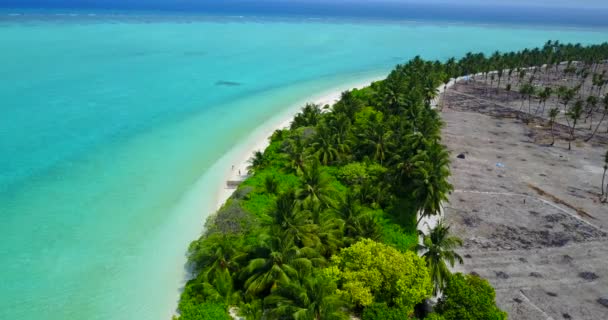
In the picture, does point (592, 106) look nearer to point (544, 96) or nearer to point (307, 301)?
point (544, 96)

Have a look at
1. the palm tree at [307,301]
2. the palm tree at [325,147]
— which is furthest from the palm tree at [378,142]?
the palm tree at [307,301]

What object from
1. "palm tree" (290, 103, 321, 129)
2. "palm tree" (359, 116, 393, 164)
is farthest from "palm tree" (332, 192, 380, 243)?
"palm tree" (290, 103, 321, 129)

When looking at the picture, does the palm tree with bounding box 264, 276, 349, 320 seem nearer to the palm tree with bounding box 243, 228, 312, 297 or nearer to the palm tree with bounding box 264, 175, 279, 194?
the palm tree with bounding box 243, 228, 312, 297

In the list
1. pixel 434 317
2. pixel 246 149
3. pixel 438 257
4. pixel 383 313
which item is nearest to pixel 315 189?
pixel 438 257

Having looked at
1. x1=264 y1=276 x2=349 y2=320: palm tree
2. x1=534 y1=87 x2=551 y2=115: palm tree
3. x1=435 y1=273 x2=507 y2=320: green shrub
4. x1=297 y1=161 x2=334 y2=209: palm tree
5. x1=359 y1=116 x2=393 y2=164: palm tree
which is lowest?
x1=435 y1=273 x2=507 y2=320: green shrub

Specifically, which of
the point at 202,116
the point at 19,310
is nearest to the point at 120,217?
the point at 19,310
